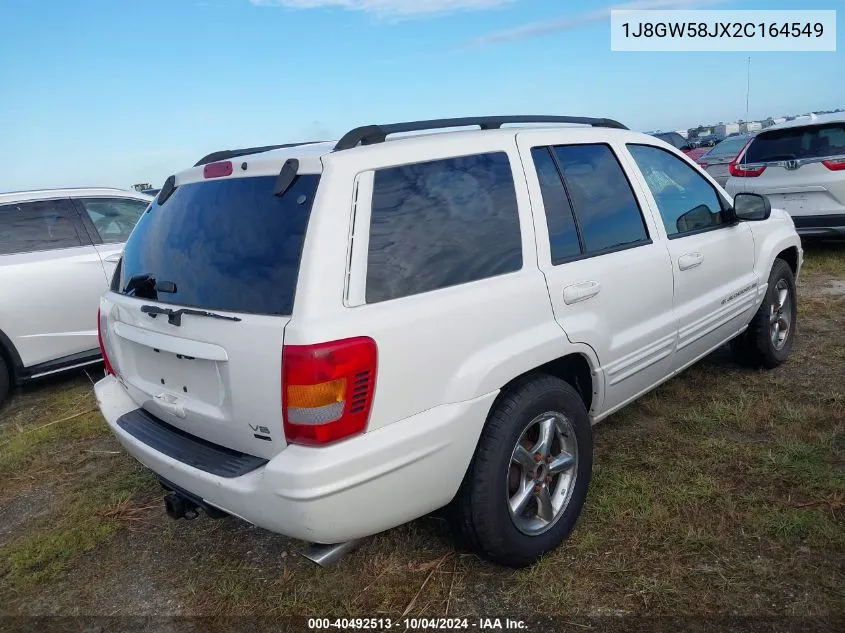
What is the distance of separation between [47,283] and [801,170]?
7.55 metres

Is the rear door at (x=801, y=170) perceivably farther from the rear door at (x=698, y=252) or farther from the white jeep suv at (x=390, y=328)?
the white jeep suv at (x=390, y=328)

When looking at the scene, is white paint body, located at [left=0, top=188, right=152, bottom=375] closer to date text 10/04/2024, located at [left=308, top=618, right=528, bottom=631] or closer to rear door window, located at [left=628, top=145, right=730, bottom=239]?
Answer: date text 10/04/2024, located at [left=308, top=618, right=528, bottom=631]

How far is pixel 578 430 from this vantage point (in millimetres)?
2691

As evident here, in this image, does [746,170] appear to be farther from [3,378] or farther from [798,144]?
[3,378]

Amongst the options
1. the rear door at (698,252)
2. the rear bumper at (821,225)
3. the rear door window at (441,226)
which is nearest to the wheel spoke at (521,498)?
the rear door window at (441,226)

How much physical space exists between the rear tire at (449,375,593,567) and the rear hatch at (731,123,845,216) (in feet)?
19.1

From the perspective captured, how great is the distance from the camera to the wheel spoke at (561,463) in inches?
103

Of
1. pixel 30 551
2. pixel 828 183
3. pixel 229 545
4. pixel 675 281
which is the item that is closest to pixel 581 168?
pixel 675 281

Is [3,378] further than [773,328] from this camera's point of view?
Yes

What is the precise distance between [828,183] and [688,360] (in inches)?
184

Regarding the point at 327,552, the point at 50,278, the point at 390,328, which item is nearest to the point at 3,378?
the point at 50,278

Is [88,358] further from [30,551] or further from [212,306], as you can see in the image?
[212,306]

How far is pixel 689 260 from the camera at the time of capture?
3.31 meters

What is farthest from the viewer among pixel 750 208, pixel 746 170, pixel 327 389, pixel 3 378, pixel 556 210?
pixel 746 170
